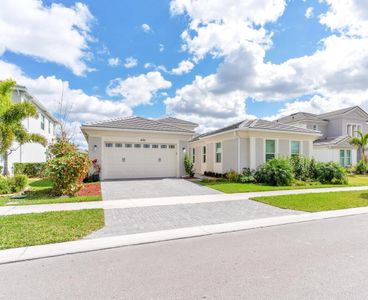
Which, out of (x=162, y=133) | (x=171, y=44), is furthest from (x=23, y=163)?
(x=171, y=44)

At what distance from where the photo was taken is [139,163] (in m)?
15.4

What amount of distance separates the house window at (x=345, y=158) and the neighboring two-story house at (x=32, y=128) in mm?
30103

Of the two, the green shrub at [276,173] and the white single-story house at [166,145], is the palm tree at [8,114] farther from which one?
the green shrub at [276,173]

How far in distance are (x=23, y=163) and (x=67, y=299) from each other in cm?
1874

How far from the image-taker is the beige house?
15.1 m

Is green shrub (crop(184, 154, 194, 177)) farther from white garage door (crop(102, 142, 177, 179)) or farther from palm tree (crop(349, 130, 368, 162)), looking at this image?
palm tree (crop(349, 130, 368, 162))

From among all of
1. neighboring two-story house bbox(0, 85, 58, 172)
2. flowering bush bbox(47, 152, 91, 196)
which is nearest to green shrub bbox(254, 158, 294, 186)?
flowering bush bbox(47, 152, 91, 196)

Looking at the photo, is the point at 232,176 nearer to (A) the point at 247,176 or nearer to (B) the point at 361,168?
(A) the point at 247,176

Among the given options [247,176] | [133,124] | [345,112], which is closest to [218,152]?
[247,176]

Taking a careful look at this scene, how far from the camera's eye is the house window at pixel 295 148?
16500 millimetres

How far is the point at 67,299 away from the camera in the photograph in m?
2.72

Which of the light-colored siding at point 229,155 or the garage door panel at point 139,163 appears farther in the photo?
the light-colored siding at point 229,155

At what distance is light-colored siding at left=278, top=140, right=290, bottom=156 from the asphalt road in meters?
11.8

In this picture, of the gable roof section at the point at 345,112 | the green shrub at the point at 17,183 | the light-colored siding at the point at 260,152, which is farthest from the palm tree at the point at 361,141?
the green shrub at the point at 17,183
